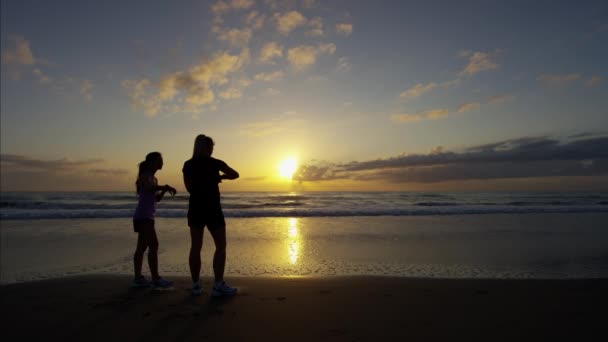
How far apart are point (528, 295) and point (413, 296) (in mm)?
1489

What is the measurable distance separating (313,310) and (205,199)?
6.10ft

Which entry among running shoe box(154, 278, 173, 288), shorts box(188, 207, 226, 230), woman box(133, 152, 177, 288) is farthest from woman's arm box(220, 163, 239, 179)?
running shoe box(154, 278, 173, 288)

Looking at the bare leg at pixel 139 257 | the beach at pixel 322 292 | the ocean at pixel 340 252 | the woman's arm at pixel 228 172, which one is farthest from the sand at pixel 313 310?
the woman's arm at pixel 228 172

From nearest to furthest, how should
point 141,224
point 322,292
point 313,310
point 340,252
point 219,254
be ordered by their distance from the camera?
point 313,310
point 219,254
point 322,292
point 141,224
point 340,252

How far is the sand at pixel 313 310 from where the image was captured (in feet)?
10.5

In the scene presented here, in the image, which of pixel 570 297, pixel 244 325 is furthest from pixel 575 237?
pixel 244 325

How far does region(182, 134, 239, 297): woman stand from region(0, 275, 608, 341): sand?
0.41 meters

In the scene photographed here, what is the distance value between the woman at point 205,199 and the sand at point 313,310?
41 centimetres

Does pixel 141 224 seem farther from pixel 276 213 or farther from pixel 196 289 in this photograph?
pixel 276 213

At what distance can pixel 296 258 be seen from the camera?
6801 millimetres

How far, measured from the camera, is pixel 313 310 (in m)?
3.82

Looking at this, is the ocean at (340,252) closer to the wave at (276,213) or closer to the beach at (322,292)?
the beach at (322,292)

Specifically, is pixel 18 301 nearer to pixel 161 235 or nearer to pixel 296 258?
pixel 296 258

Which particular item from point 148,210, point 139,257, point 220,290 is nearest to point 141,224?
point 148,210
